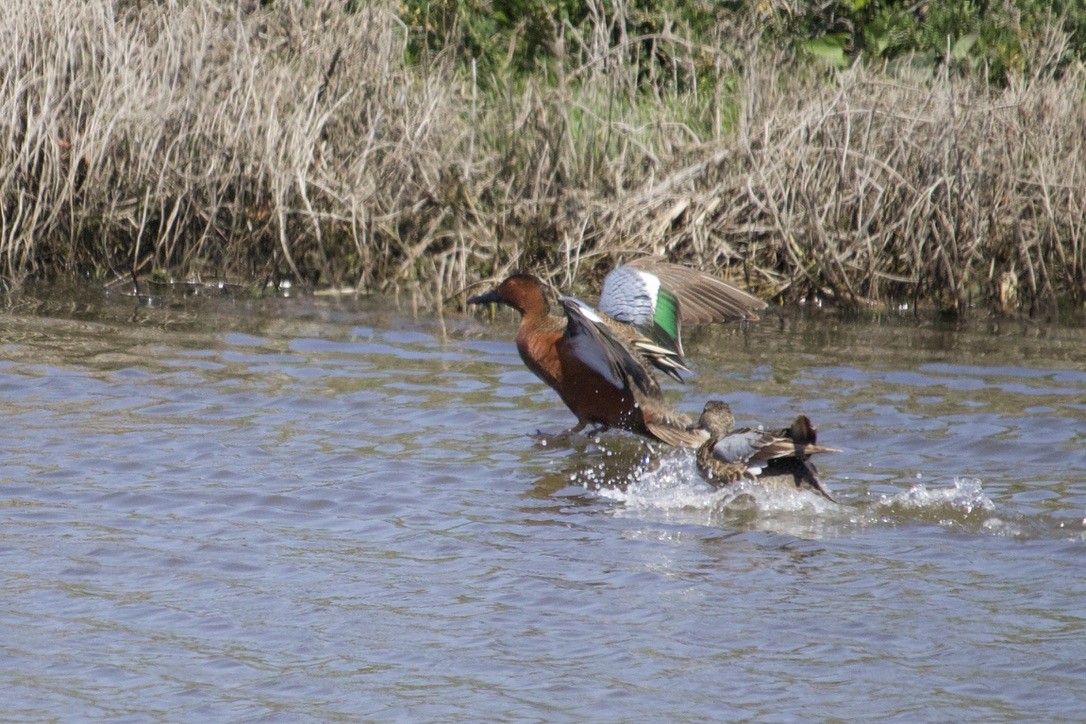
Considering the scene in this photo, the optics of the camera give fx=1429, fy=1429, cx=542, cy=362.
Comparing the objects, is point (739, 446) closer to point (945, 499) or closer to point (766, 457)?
point (766, 457)

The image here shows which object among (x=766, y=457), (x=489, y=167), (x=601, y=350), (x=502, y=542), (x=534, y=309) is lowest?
(x=502, y=542)

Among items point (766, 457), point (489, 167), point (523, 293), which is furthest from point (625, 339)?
point (489, 167)

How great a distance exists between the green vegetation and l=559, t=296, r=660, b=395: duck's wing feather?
102 inches

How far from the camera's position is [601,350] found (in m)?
6.27

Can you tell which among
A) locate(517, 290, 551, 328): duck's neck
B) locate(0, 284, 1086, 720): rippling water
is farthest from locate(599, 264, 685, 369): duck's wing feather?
locate(0, 284, 1086, 720): rippling water

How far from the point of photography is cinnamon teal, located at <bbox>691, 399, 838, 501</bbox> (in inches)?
203

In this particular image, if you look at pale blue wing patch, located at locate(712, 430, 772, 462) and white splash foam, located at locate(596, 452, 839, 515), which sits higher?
pale blue wing patch, located at locate(712, 430, 772, 462)

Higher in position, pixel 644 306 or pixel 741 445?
pixel 644 306

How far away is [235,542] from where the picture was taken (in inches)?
185

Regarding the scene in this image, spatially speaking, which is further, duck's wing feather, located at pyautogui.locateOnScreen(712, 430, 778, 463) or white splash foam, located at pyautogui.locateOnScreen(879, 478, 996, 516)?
duck's wing feather, located at pyautogui.locateOnScreen(712, 430, 778, 463)

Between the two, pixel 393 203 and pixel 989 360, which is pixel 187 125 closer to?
pixel 393 203

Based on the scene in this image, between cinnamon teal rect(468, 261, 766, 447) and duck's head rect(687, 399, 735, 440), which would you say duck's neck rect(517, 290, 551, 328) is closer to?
cinnamon teal rect(468, 261, 766, 447)

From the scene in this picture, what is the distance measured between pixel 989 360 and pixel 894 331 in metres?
0.93

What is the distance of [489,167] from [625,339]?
3.83 m
